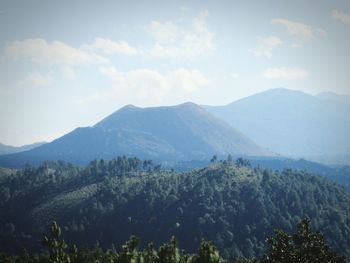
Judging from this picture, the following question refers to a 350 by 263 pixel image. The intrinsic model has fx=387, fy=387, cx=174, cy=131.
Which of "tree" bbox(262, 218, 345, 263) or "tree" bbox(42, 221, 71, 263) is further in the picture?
"tree" bbox(262, 218, 345, 263)

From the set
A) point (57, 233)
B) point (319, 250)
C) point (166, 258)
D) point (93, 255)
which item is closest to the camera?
point (57, 233)

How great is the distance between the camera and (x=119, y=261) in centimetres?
4100

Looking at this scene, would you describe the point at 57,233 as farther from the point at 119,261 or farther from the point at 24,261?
the point at 24,261

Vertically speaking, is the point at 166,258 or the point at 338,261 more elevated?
the point at 338,261

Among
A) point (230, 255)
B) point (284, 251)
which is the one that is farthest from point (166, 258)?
point (230, 255)

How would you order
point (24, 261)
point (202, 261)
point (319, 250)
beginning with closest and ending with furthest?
point (319, 250) < point (202, 261) < point (24, 261)

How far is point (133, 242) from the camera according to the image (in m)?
39.6

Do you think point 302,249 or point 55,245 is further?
point 302,249

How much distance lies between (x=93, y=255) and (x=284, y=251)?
112594 millimetres

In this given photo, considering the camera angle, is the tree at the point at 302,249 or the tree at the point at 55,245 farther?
the tree at the point at 302,249

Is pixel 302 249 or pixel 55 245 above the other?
pixel 55 245

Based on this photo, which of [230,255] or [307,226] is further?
[230,255]

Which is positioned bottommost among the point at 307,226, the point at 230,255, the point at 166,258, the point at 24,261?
the point at 230,255

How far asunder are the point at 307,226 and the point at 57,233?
64.9 feet
